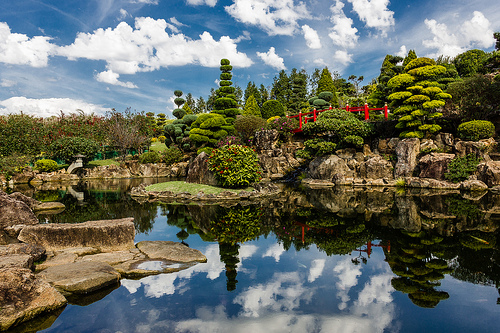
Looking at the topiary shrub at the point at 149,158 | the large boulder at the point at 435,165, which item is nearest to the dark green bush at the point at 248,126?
the topiary shrub at the point at 149,158

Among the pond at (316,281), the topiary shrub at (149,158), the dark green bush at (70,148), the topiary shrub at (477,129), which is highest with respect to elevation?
the topiary shrub at (477,129)

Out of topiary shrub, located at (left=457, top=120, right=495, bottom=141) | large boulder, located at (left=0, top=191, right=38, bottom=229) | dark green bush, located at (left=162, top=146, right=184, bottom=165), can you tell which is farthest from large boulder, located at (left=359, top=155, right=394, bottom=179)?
dark green bush, located at (left=162, top=146, right=184, bottom=165)

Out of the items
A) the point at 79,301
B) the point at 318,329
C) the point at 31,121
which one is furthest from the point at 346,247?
the point at 31,121

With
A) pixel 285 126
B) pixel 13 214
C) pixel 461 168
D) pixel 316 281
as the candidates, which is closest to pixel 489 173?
pixel 461 168

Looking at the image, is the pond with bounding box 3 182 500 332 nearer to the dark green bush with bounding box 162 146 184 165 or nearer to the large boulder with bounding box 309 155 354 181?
the large boulder with bounding box 309 155 354 181

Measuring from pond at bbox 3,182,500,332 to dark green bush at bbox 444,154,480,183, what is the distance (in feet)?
25.8

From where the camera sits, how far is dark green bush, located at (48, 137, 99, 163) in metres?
29.1

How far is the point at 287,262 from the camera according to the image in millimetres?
6281

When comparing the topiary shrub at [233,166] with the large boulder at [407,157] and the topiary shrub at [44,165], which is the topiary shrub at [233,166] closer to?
the large boulder at [407,157]

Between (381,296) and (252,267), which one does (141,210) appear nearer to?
(252,267)

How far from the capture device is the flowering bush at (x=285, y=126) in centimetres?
2602

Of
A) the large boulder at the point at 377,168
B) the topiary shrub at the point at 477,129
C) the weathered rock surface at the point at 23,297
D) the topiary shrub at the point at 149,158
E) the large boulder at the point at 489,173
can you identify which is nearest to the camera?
the weathered rock surface at the point at 23,297

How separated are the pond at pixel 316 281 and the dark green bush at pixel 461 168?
7.88 metres

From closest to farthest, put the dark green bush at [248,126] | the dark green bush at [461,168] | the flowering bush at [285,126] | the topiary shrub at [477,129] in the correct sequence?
1. the dark green bush at [461,168]
2. the topiary shrub at [477,129]
3. the flowering bush at [285,126]
4. the dark green bush at [248,126]
